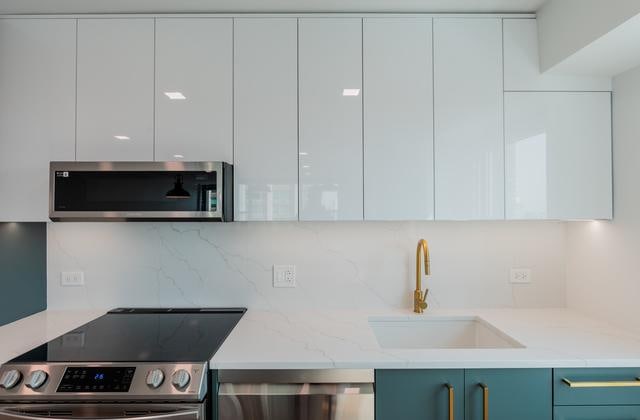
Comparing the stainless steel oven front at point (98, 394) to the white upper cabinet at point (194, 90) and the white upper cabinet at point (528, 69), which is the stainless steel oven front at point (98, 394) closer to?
the white upper cabinet at point (194, 90)

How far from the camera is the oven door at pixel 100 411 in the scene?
1.38m

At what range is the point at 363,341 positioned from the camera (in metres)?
1.66

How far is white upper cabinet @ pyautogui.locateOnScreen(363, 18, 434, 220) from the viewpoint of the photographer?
1.86 metres

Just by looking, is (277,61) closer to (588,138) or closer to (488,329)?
(588,138)

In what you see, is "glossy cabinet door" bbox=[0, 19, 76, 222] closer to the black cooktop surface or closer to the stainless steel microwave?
the stainless steel microwave

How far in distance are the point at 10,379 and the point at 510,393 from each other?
1.83 meters

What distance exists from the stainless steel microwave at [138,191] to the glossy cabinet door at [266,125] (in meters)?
0.18

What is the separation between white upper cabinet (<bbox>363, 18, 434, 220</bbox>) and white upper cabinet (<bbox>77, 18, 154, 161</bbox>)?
1.05 m

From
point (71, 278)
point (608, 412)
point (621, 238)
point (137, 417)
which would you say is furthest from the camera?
point (71, 278)

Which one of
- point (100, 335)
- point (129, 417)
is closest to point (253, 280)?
point (100, 335)

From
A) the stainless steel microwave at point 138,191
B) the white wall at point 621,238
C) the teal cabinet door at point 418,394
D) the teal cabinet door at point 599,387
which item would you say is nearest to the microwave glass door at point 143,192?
the stainless steel microwave at point 138,191

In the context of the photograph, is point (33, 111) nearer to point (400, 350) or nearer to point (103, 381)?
point (103, 381)

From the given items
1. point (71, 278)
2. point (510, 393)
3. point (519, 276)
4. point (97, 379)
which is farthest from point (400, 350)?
point (71, 278)

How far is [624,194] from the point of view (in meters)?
1.79
